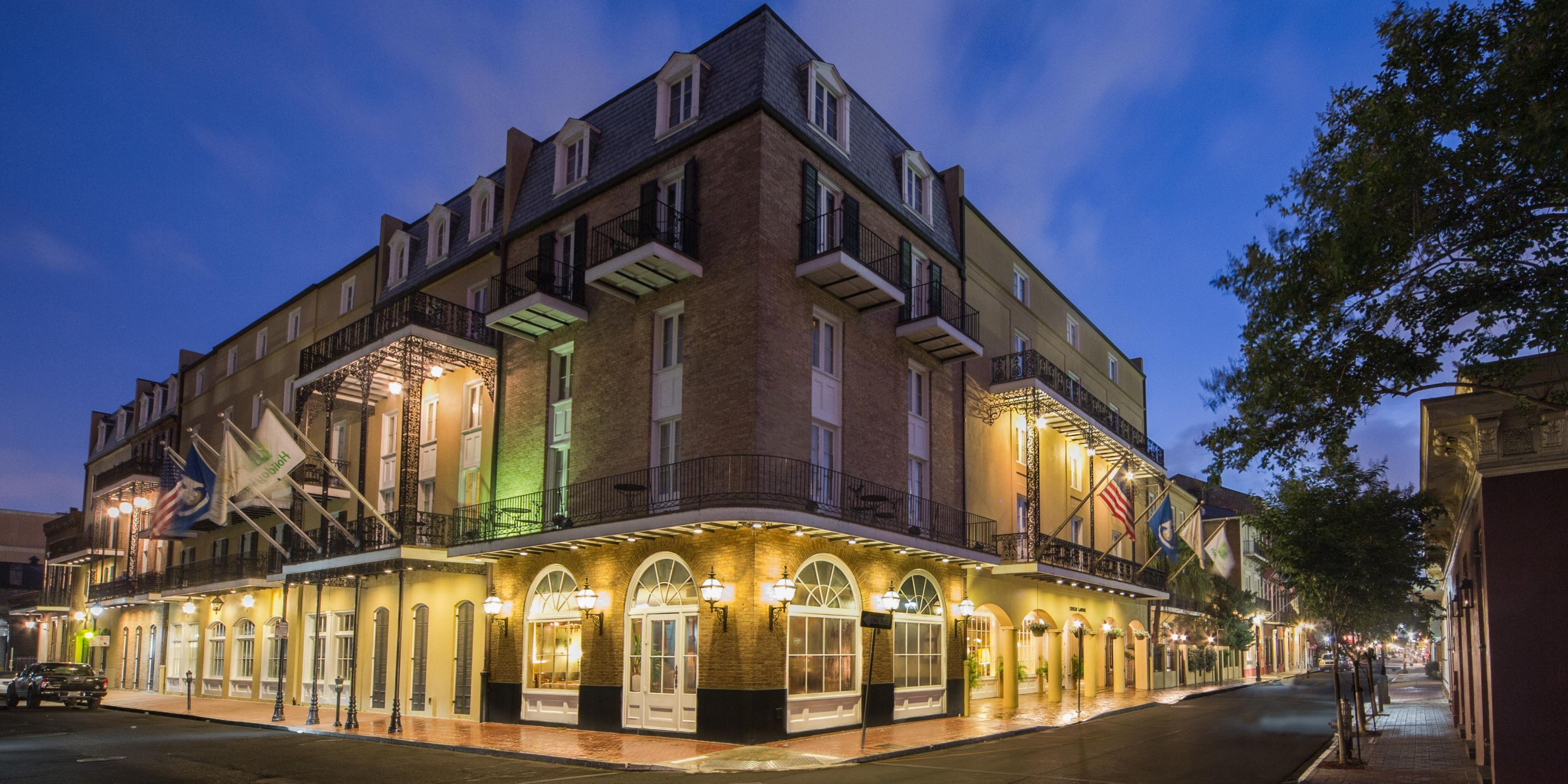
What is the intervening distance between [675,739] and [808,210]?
36.2 ft

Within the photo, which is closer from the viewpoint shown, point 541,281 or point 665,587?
point 665,587

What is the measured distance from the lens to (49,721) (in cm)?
2667

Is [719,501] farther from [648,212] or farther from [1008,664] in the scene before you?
[1008,664]

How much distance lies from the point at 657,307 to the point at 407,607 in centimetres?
1134

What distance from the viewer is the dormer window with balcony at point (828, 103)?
73.4 feet

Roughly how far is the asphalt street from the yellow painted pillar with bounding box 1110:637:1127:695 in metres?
13.2

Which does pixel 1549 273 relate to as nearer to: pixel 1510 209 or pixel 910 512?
pixel 1510 209

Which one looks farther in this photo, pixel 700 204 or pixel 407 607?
pixel 407 607

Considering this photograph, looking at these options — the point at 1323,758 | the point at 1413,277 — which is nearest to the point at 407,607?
the point at 1323,758

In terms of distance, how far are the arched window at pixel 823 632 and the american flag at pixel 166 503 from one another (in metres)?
17.9

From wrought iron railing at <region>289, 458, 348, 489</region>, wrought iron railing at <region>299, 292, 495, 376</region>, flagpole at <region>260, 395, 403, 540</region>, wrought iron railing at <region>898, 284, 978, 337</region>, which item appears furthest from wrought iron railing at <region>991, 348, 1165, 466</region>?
wrought iron railing at <region>289, 458, 348, 489</region>

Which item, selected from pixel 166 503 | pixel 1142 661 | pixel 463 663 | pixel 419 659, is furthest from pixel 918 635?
pixel 166 503

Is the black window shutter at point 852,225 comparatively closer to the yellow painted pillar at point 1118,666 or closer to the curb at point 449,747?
the curb at point 449,747

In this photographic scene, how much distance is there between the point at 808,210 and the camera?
2169 cm
